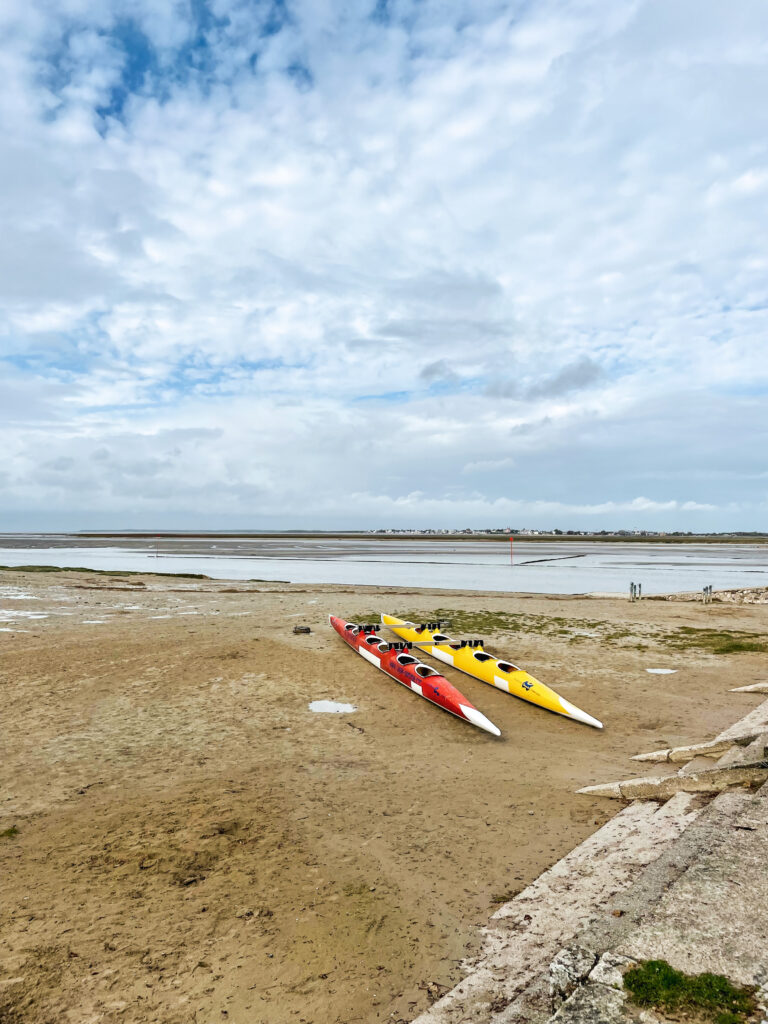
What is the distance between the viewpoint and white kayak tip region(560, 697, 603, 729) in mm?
12516

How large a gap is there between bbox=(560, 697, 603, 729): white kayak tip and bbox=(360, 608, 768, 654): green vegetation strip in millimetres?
7937

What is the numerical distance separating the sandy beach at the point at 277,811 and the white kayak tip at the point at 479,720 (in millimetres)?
304

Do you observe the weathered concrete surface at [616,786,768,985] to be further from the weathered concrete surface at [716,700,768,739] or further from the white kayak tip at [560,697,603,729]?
the white kayak tip at [560,697,603,729]

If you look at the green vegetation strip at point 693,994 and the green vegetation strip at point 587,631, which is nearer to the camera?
the green vegetation strip at point 693,994

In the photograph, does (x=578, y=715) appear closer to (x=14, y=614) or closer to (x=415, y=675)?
(x=415, y=675)

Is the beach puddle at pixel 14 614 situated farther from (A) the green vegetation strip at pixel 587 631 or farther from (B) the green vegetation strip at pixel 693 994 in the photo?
(B) the green vegetation strip at pixel 693 994

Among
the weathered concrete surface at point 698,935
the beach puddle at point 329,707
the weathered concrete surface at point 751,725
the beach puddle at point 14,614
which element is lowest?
the beach puddle at point 329,707

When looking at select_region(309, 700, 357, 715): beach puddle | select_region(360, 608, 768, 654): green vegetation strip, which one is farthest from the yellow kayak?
select_region(309, 700, 357, 715): beach puddle

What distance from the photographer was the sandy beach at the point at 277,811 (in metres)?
5.49

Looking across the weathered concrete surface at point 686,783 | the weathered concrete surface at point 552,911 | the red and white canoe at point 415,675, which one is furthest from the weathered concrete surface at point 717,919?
the red and white canoe at point 415,675

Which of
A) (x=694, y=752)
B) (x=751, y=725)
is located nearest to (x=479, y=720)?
(x=694, y=752)

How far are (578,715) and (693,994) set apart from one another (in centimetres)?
904

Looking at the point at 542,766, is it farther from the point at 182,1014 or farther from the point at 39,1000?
the point at 39,1000

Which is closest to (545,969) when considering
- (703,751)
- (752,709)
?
(703,751)
